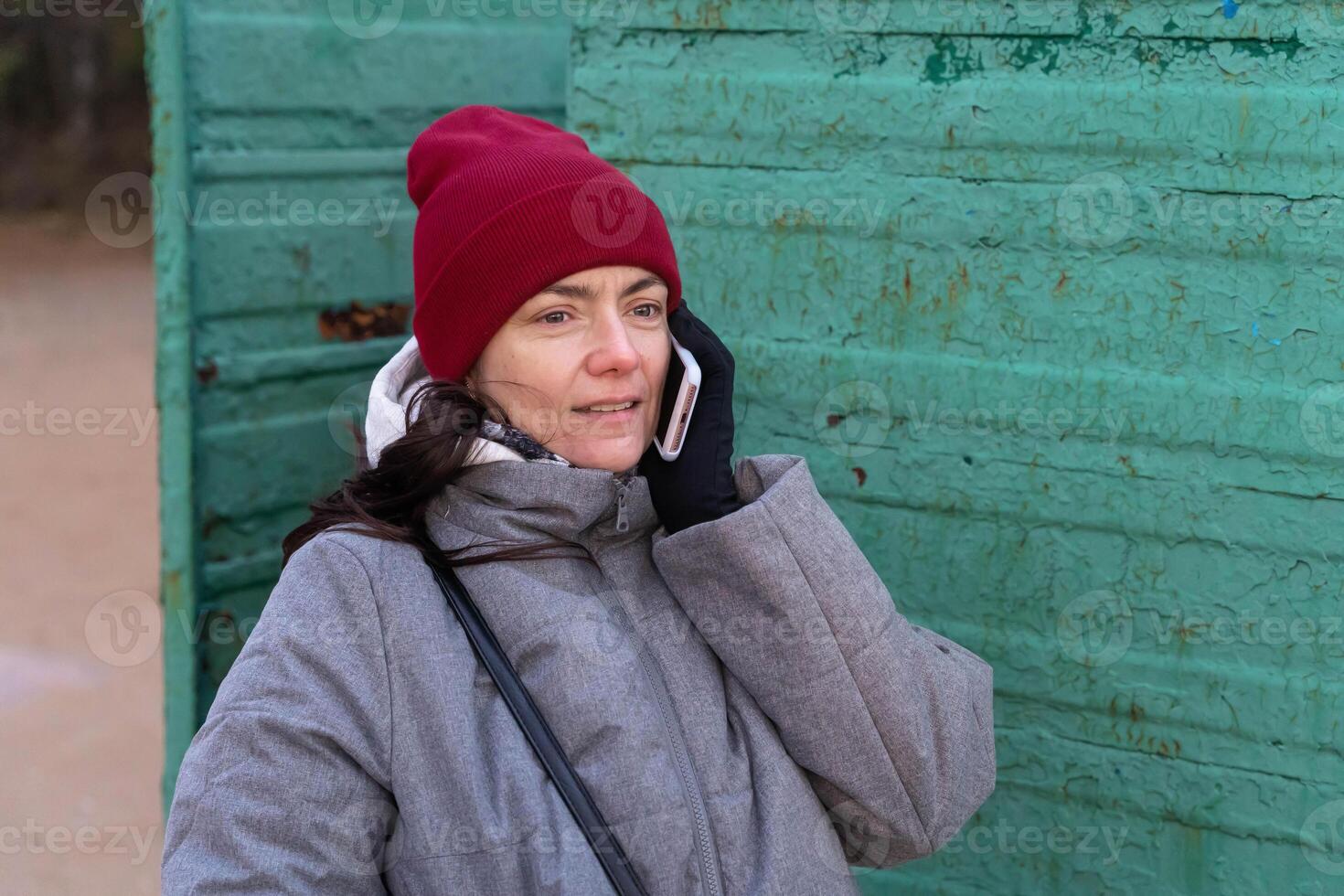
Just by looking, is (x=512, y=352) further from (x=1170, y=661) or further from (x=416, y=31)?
(x=416, y=31)

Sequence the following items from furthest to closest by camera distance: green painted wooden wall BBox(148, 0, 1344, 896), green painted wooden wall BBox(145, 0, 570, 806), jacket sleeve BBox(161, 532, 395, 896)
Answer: green painted wooden wall BBox(145, 0, 570, 806) → green painted wooden wall BBox(148, 0, 1344, 896) → jacket sleeve BBox(161, 532, 395, 896)

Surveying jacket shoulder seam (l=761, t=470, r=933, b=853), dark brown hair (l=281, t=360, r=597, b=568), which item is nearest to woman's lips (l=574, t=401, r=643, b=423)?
dark brown hair (l=281, t=360, r=597, b=568)

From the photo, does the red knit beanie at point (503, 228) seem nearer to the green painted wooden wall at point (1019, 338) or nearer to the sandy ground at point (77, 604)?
the green painted wooden wall at point (1019, 338)

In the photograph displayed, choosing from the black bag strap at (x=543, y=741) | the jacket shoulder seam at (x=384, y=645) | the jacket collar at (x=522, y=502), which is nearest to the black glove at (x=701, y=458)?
the jacket collar at (x=522, y=502)

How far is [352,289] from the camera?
10.5ft

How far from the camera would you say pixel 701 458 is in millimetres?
2066

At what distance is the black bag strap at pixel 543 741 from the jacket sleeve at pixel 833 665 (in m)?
0.30

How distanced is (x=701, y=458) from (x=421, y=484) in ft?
1.41

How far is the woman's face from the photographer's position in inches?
79.7

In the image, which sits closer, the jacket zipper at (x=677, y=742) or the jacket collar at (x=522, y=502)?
the jacket zipper at (x=677, y=742)

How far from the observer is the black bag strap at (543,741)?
178 centimetres

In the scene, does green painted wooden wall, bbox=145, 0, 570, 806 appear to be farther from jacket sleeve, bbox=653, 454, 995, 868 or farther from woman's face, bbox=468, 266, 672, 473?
jacket sleeve, bbox=653, 454, 995, 868

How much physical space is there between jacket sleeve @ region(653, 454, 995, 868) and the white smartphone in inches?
6.8

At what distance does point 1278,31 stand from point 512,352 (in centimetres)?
139
